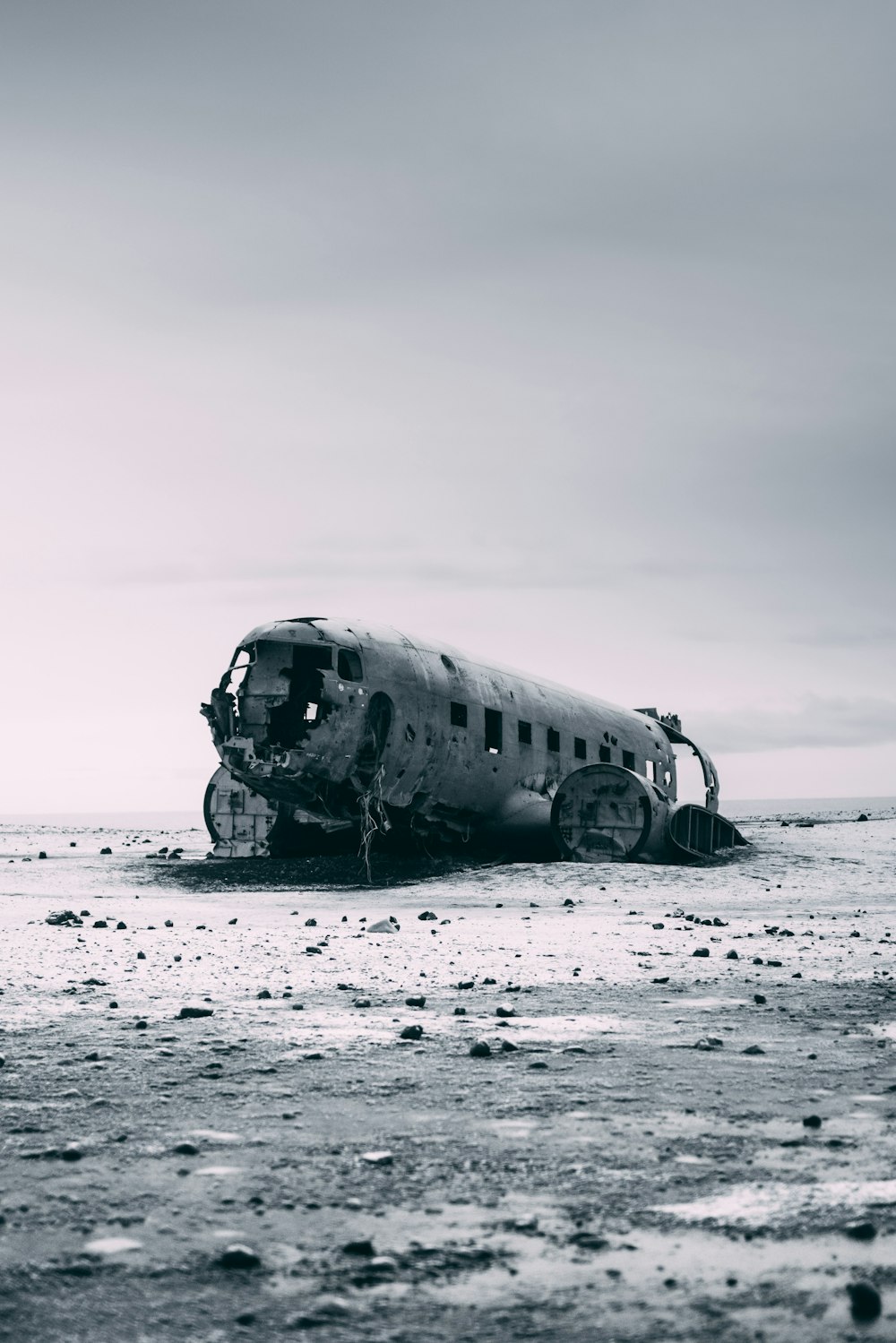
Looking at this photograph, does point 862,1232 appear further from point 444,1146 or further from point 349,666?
point 349,666

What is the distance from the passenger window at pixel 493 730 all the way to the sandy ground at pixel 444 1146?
1447 centimetres

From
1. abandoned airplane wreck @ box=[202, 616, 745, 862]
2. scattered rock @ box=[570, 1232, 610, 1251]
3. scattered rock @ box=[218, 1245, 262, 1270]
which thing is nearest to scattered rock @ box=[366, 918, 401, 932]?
abandoned airplane wreck @ box=[202, 616, 745, 862]

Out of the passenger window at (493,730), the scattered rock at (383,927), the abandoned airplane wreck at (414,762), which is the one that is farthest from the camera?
the passenger window at (493,730)

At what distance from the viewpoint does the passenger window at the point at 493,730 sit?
27.1m

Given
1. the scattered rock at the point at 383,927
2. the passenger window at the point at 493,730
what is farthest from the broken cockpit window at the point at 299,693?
the scattered rock at the point at 383,927

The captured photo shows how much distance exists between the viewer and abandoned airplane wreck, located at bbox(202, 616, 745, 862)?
23.3 meters

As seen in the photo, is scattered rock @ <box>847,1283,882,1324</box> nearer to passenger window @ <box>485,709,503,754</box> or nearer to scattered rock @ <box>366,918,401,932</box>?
scattered rock @ <box>366,918,401,932</box>

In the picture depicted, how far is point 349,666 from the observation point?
23812 mm

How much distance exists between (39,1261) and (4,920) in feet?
42.9

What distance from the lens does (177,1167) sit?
5137 millimetres

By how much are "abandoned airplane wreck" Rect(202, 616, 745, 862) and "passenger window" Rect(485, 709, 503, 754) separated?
0.03 meters

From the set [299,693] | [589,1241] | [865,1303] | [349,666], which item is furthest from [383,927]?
[865,1303]

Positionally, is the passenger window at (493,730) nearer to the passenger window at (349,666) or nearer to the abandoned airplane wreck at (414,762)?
the abandoned airplane wreck at (414,762)

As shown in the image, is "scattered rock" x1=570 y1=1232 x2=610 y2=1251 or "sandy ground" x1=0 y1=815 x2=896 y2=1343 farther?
"scattered rock" x1=570 y1=1232 x2=610 y2=1251
